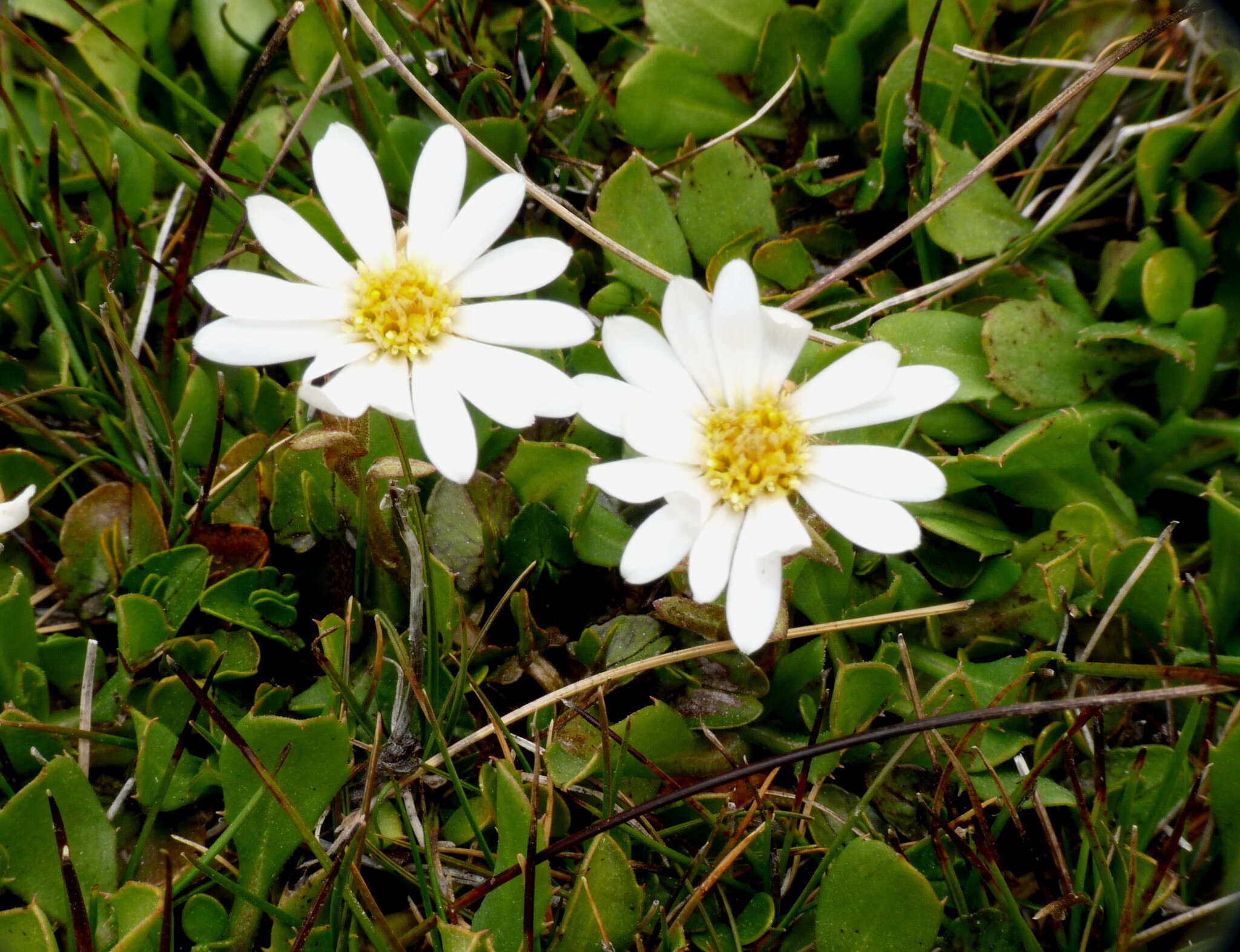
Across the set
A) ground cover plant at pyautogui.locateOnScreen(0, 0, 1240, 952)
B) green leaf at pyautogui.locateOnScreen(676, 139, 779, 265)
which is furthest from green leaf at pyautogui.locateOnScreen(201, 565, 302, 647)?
green leaf at pyautogui.locateOnScreen(676, 139, 779, 265)

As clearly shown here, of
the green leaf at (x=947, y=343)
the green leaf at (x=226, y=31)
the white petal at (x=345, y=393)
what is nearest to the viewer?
the white petal at (x=345, y=393)

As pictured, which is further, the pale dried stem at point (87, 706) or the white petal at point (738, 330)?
the pale dried stem at point (87, 706)

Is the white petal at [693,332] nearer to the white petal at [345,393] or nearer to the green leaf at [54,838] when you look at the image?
the white petal at [345,393]

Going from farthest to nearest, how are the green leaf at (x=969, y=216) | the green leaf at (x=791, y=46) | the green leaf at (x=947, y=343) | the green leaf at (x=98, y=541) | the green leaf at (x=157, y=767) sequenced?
1. the green leaf at (x=791, y=46)
2. the green leaf at (x=969, y=216)
3. the green leaf at (x=947, y=343)
4. the green leaf at (x=98, y=541)
5. the green leaf at (x=157, y=767)

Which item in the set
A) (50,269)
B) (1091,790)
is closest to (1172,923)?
(1091,790)

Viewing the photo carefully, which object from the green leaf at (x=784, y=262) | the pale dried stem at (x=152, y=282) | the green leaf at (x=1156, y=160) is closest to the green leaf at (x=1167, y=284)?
the green leaf at (x=1156, y=160)

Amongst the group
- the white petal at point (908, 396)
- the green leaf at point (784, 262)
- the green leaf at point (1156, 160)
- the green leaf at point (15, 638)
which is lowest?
the green leaf at point (15, 638)
